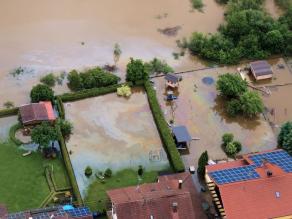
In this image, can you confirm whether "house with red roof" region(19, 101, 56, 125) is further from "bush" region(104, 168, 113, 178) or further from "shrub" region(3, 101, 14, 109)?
"bush" region(104, 168, 113, 178)

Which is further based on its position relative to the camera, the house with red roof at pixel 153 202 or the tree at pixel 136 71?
the tree at pixel 136 71

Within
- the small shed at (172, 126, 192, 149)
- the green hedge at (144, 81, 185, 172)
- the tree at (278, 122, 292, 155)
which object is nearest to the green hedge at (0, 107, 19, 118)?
the green hedge at (144, 81, 185, 172)

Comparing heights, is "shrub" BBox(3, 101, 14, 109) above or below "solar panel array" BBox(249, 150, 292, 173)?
above

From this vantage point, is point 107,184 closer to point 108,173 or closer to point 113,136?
point 108,173

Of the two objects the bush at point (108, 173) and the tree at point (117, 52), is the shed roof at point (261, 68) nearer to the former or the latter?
the tree at point (117, 52)

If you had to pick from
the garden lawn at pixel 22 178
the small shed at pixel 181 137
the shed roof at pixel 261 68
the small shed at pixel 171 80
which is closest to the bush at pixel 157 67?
the small shed at pixel 171 80

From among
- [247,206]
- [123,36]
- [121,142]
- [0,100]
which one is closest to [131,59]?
[123,36]
